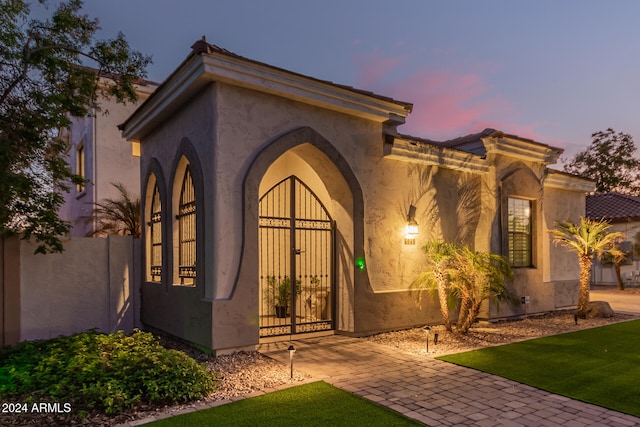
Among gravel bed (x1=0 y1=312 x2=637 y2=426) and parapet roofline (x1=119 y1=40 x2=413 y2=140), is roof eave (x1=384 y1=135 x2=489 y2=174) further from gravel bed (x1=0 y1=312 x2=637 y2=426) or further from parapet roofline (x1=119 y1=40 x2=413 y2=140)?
gravel bed (x1=0 y1=312 x2=637 y2=426)

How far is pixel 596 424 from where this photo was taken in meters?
4.26

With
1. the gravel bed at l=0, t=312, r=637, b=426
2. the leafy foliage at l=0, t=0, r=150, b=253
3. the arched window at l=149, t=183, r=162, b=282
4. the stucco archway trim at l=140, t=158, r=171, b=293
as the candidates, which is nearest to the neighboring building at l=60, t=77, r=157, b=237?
the stucco archway trim at l=140, t=158, r=171, b=293

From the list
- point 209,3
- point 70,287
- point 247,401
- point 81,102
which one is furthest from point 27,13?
point 209,3

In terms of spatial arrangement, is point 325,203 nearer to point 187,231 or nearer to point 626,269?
point 187,231

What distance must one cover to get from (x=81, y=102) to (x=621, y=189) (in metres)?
41.0

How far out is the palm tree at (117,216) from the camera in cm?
1298

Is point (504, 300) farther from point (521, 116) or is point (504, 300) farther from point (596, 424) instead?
point (521, 116)

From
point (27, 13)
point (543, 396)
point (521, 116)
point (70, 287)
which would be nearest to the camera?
point (543, 396)

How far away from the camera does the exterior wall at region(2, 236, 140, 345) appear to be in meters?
7.87

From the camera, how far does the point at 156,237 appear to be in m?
9.84

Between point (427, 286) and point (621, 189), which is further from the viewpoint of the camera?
point (621, 189)

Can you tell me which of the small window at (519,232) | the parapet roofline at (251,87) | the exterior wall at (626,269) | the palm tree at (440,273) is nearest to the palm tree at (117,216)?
the parapet roofline at (251,87)

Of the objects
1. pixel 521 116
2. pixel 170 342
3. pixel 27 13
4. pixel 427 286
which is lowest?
pixel 170 342

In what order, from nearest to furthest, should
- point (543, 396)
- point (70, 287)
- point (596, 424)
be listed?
point (596, 424) → point (543, 396) → point (70, 287)
